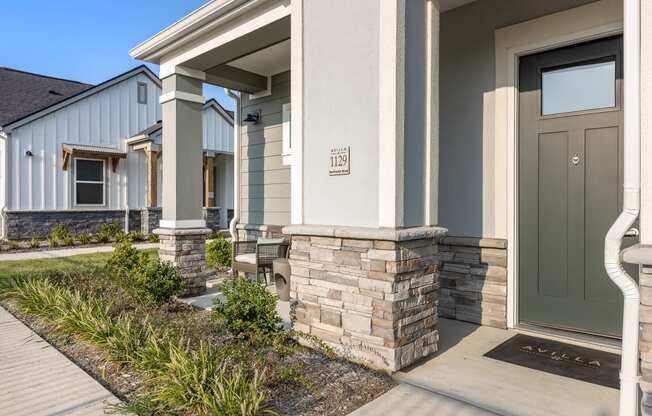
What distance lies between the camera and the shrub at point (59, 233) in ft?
38.3

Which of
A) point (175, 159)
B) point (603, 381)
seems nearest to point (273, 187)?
point (175, 159)

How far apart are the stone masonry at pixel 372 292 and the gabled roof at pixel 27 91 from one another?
12501mm

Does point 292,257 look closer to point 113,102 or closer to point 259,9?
point 259,9

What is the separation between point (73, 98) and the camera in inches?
512

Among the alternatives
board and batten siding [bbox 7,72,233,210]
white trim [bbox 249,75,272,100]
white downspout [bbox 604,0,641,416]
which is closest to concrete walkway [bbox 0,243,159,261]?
board and batten siding [bbox 7,72,233,210]

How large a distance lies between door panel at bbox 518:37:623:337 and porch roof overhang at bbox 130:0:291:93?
2618mm

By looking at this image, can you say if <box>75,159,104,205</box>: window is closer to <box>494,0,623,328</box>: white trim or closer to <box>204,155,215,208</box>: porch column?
<box>204,155,215,208</box>: porch column

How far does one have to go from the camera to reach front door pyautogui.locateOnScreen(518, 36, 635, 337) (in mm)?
3508

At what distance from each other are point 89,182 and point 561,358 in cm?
1374

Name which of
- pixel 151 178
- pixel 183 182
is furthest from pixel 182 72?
pixel 151 178

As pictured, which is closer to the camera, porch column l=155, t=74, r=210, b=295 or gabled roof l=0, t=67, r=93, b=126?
porch column l=155, t=74, r=210, b=295

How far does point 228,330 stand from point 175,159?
290 centimetres

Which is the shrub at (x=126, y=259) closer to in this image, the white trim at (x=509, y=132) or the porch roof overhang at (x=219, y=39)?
the porch roof overhang at (x=219, y=39)

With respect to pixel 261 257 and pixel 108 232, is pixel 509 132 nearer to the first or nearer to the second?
pixel 261 257
